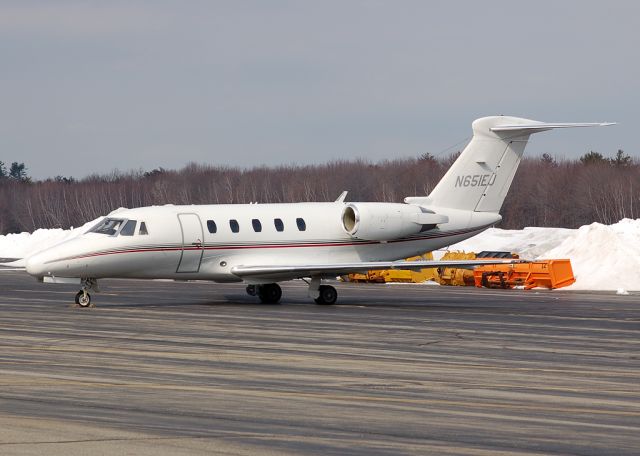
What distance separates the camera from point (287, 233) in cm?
3033

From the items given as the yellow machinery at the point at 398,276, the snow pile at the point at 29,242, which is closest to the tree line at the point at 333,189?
the snow pile at the point at 29,242

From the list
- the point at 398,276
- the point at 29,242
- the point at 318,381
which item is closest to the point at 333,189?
the point at 29,242

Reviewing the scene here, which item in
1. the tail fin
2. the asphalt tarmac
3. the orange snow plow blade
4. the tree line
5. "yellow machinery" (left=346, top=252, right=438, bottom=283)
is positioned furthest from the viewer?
the tree line

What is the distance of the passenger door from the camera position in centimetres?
2883

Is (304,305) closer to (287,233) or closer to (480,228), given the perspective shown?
(287,233)

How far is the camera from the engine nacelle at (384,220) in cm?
3061

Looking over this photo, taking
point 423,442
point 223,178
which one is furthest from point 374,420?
point 223,178

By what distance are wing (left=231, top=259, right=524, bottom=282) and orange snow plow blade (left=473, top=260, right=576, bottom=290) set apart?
32.0ft

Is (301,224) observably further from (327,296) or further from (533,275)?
(533,275)

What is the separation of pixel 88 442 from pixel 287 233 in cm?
2036

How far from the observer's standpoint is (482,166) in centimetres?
3281

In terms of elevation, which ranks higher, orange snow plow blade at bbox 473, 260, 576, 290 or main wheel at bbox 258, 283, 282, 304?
main wheel at bbox 258, 283, 282, 304

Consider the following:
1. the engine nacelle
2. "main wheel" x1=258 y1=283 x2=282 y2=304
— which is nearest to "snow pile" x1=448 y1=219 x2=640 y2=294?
the engine nacelle

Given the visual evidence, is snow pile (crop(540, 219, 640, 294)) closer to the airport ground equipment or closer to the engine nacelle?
the airport ground equipment
